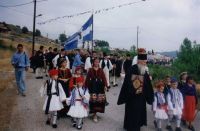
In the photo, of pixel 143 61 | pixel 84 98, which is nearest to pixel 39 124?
pixel 84 98

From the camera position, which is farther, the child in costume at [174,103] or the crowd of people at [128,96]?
the child in costume at [174,103]

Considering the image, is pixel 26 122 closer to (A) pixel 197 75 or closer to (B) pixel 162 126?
(B) pixel 162 126

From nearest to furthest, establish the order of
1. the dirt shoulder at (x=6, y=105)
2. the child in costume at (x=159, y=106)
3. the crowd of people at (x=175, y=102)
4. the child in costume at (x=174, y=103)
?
the dirt shoulder at (x=6, y=105), the child in costume at (x=159, y=106), the crowd of people at (x=175, y=102), the child in costume at (x=174, y=103)

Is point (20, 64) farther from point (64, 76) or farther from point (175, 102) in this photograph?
point (175, 102)

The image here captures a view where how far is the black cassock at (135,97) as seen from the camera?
9562mm

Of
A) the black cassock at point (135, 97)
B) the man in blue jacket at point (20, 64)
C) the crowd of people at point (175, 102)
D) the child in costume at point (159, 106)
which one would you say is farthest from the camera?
the man in blue jacket at point (20, 64)

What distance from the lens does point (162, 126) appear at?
34.9ft

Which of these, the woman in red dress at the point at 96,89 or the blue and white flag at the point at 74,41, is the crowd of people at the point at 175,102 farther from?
the blue and white flag at the point at 74,41

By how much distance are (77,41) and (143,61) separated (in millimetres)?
10093

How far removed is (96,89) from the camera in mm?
10578

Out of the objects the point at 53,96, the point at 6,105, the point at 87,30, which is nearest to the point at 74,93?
the point at 53,96

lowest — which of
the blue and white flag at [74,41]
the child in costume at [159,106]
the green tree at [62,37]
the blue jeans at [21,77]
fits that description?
the child in costume at [159,106]

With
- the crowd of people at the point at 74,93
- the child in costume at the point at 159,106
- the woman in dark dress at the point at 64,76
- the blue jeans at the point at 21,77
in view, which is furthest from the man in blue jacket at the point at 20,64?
the child in costume at the point at 159,106

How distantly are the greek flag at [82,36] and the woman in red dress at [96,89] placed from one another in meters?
8.70
